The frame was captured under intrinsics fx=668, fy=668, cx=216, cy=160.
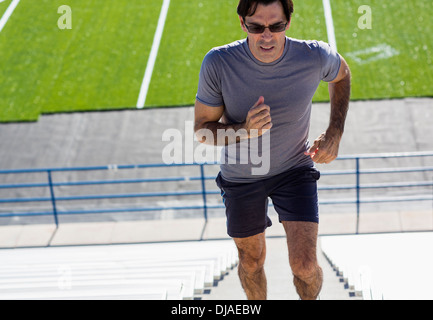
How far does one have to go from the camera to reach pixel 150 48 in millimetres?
15828

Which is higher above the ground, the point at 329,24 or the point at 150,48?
the point at 329,24

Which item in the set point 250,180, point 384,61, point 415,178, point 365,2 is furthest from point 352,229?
point 365,2

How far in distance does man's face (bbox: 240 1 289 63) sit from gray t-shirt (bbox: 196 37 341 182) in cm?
5

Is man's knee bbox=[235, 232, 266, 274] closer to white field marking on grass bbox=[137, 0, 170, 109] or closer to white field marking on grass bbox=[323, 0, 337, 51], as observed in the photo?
white field marking on grass bbox=[137, 0, 170, 109]

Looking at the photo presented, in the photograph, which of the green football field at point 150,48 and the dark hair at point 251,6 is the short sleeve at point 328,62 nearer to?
the dark hair at point 251,6

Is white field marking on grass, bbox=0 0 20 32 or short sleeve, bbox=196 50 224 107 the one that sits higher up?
short sleeve, bbox=196 50 224 107

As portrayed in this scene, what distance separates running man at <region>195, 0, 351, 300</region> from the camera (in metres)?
3.79

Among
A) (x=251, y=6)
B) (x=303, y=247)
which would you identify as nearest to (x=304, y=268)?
(x=303, y=247)

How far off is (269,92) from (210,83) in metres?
0.36

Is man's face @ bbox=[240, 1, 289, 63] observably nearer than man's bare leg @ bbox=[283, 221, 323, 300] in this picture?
Yes

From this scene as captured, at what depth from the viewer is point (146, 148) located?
1251cm
